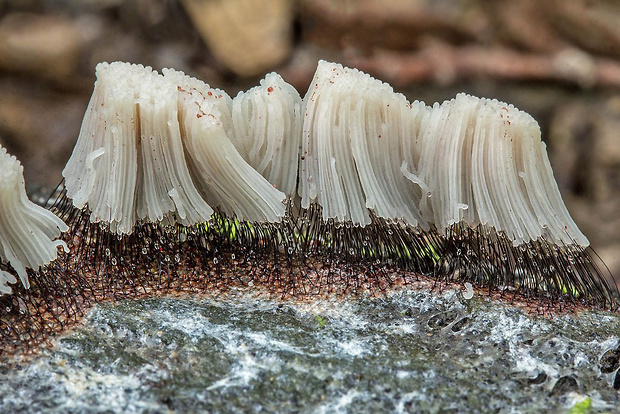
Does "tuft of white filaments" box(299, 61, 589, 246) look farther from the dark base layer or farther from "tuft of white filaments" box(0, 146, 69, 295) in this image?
"tuft of white filaments" box(0, 146, 69, 295)

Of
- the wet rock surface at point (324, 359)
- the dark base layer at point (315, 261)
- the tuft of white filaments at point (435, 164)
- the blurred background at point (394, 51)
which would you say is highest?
the blurred background at point (394, 51)

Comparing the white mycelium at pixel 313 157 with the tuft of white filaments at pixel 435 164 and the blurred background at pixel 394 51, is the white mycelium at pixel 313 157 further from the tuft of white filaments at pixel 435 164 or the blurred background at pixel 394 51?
the blurred background at pixel 394 51

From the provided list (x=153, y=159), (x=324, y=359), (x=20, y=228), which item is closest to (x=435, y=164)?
(x=324, y=359)

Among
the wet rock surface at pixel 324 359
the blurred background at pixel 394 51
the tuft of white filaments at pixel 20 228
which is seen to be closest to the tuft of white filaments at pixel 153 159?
the tuft of white filaments at pixel 20 228

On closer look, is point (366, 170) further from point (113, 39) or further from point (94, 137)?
point (113, 39)

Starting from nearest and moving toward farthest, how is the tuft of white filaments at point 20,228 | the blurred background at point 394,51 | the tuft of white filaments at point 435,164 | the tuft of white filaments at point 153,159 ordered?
the tuft of white filaments at point 20,228
the tuft of white filaments at point 153,159
the tuft of white filaments at point 435,164
the blurred background at point 394,51

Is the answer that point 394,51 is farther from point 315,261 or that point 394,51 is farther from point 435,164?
point 315,261
